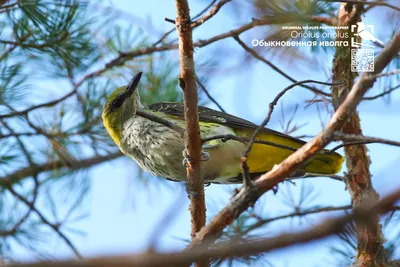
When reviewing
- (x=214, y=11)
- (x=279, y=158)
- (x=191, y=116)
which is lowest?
(x=191, y=116)

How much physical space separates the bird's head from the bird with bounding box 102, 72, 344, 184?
171 millimetres

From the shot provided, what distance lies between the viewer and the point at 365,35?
3893 mm

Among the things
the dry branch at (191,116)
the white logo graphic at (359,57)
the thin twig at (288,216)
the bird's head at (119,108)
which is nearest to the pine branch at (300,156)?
the dry branch at (191,116)

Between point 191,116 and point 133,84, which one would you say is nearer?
point 191,116

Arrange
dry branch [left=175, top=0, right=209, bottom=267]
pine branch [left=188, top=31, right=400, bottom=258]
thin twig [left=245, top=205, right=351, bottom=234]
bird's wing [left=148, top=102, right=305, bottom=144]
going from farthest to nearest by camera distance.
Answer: bird's wing [left=148, top=102, right=305, bottom=144]
thin twig [left=245, top=205, right=351, bottom=234]
dry branch [left=175, top=0, right=209, bottom=267]
pine branch [left=188, top=31, right=400, bottom=258]

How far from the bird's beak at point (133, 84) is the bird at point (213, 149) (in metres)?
0.34

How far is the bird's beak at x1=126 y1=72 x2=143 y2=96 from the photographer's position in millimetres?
4531

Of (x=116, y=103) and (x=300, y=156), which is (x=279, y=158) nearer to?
(x=116, y=103)

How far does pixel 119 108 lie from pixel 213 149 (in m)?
1.07

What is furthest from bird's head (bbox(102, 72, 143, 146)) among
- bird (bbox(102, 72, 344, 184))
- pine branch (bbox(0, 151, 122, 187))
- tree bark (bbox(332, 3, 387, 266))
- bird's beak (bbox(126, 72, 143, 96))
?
tree bark (bbox(332, 3, 387, 266))

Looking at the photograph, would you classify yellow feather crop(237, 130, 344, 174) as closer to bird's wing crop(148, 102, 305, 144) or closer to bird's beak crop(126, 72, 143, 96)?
bird's wing crop(148, 102, 305, 144)

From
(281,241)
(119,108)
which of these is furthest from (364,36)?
(281,241)

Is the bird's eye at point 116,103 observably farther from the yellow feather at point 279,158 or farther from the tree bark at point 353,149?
the tree bark at point 353,149

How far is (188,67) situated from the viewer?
2.79m
